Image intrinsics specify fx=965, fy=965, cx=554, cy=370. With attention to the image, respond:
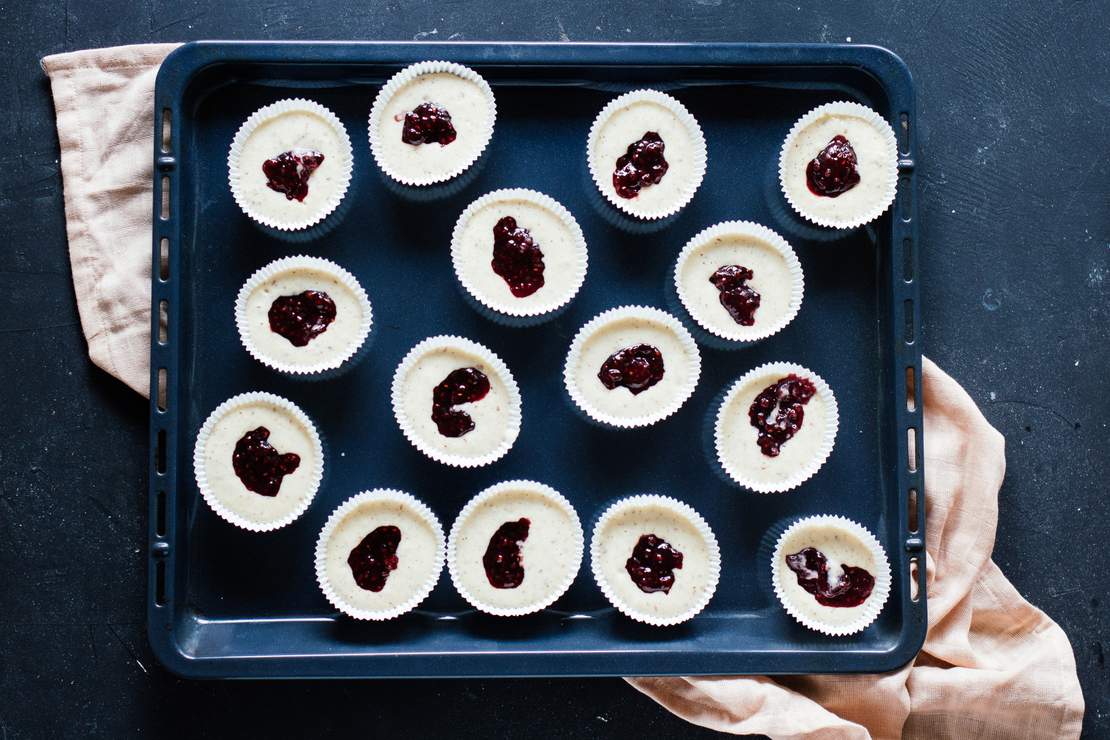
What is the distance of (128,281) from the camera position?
3.74 metres

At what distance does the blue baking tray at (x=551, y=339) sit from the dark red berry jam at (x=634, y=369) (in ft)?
0.62

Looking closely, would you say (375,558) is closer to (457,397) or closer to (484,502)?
(484,502)

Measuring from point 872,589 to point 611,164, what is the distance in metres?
1.89

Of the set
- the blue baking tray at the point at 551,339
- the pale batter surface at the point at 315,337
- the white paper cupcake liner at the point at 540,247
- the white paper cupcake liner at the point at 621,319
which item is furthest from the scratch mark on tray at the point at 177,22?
the white paper cupcake liner at the point at 621,319

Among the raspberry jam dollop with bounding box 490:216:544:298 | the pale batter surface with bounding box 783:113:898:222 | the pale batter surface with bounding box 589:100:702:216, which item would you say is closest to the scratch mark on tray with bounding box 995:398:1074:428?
the pale batter surface with bounding box 783:113:898:222

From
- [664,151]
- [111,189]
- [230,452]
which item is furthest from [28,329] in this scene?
[664,151]

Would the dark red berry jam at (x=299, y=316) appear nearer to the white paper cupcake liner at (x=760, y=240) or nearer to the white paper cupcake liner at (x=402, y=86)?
the white paper cupcake liner at (x=402, y=86)

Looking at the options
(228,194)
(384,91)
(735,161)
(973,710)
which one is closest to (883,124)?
(735,161)

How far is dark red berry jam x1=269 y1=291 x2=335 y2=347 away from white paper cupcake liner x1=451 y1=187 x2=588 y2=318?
0.53 meters

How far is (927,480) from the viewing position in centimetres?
378

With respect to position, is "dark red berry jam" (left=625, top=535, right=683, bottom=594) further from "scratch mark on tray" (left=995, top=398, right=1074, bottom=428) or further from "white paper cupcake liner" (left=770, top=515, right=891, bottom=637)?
"scratch mark on tray" (left=995, top=398, right=1074, bottom=428)

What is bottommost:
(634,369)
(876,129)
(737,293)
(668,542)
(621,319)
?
(668,542)

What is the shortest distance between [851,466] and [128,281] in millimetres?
2905

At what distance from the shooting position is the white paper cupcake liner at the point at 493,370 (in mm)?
3625
